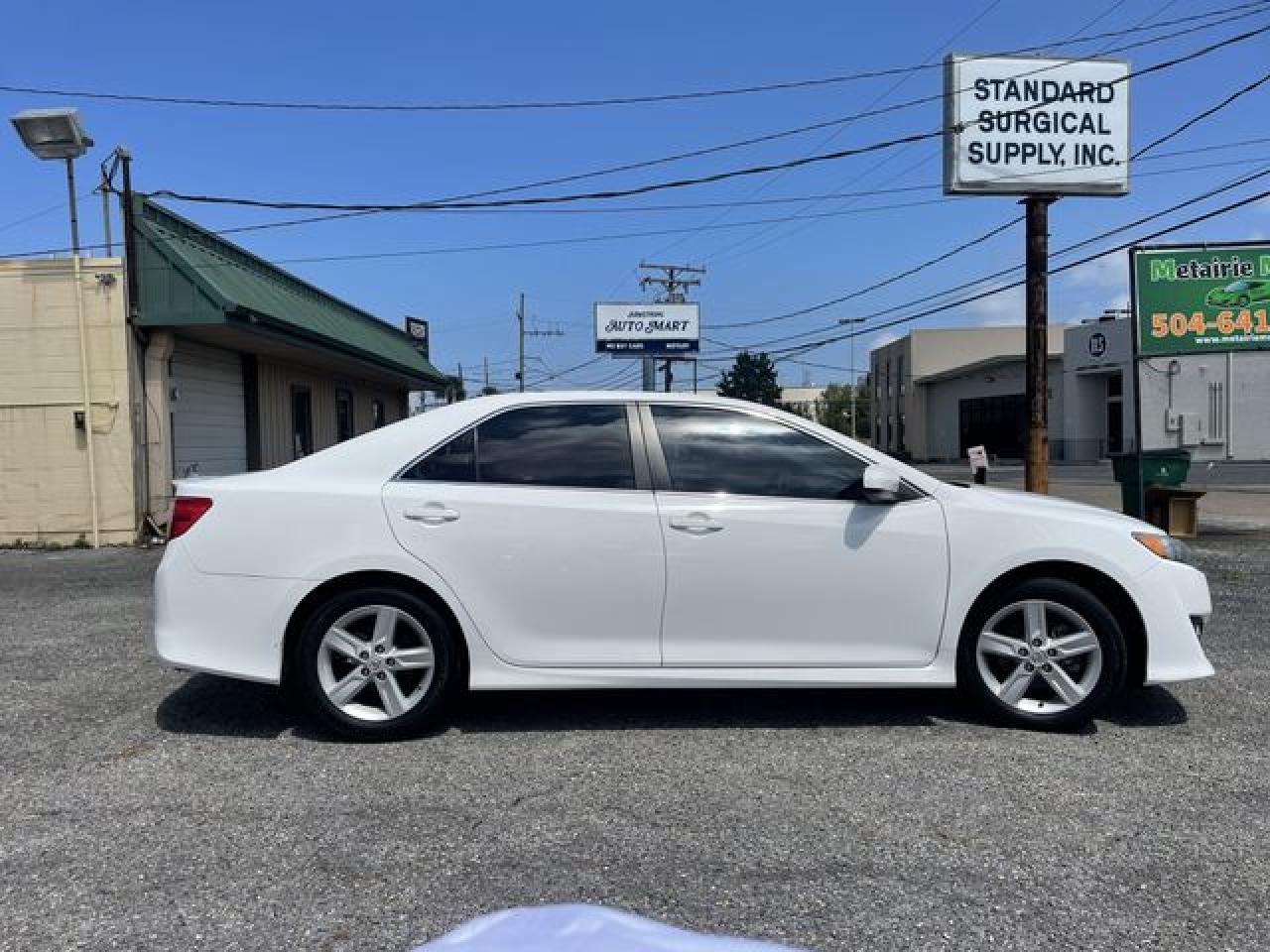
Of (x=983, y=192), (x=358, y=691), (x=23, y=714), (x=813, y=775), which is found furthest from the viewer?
(x=983, y=192)

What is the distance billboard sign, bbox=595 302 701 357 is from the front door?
32766 mm

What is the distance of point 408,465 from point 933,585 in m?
2.49

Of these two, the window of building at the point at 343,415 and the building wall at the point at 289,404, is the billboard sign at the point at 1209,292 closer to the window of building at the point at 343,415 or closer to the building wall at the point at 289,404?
the building wall at the point at 289,404

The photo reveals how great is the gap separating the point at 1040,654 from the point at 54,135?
1303 centimetres

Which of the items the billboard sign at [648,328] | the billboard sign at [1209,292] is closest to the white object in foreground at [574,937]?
the billboard sign at [1209,292]

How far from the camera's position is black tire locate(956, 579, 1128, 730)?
437 centimetres

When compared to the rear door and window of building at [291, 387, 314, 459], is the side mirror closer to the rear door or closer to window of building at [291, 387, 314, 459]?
the rear door

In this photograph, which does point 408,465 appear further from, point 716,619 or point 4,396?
point 4,396

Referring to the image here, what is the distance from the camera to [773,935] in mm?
2738

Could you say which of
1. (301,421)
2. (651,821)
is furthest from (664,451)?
(301,421)

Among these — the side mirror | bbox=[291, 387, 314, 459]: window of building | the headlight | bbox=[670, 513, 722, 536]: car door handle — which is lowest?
the headlight

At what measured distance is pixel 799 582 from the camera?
14.3ft

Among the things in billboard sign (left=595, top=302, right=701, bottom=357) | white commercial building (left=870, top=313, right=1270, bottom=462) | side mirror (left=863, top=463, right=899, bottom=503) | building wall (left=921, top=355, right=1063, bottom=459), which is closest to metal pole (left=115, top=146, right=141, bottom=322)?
side mirror (left=863, top=463, right=899, bottom=503)

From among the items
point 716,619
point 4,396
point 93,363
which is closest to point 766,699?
point 716,619
